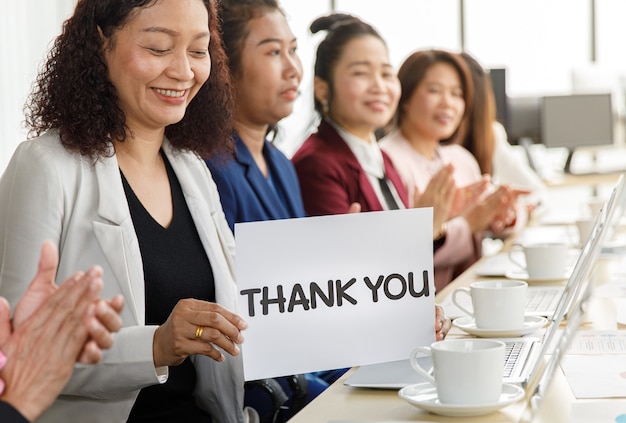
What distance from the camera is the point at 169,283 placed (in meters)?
1.67

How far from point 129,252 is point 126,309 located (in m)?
0.10

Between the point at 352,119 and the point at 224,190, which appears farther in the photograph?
the point at 352,119

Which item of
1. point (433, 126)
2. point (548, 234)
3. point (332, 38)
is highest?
point (332, 38)

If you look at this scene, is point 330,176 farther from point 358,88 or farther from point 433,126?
point 433,126

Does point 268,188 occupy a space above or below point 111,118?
below

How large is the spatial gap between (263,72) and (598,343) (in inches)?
43.7

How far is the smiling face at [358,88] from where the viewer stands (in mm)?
2729

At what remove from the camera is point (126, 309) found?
1.55m

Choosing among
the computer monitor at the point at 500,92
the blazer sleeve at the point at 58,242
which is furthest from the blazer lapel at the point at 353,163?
the computer monitor at the point at 500,92

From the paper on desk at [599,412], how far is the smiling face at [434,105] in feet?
7.18

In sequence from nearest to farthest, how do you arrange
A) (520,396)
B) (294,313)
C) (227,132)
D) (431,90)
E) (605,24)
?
(520,396) < (294,313) < (227,132) < (431,90) < (605,24)

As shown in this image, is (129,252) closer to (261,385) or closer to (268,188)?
(261,385)

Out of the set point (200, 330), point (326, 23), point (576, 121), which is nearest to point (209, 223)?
point (200, 330)

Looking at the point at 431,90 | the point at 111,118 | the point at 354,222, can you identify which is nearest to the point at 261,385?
the point at 354,222
